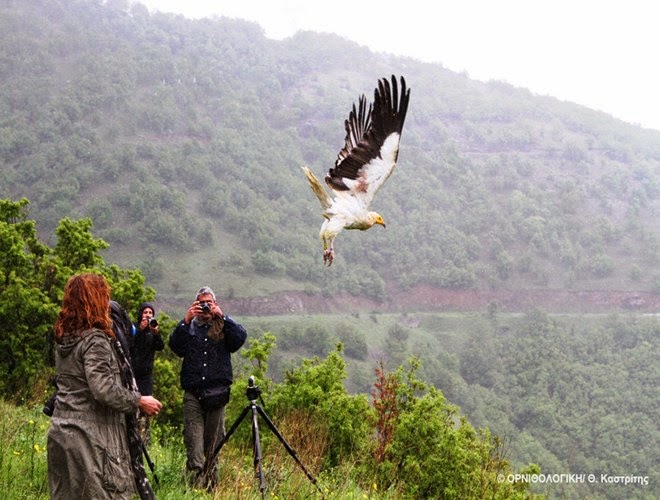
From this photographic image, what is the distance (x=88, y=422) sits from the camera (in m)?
3.17

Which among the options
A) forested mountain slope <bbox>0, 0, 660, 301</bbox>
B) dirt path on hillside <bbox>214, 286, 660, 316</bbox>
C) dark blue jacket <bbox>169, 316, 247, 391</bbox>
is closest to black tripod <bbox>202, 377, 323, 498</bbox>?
dark blue jacket <bbox>169, 316, 247, 391</bbox>

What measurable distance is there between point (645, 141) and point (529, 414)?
13368 cm

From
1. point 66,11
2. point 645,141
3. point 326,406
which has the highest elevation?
point 66,11

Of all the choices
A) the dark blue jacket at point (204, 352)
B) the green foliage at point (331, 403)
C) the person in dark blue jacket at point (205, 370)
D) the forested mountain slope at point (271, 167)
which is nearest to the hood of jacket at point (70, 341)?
the person in dark blue jacket at point (205, 370)

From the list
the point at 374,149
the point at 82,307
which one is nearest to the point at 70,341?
the point at 82,307

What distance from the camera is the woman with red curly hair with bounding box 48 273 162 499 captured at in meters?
3.12

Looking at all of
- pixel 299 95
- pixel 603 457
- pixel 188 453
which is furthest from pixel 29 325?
pixel 299 95

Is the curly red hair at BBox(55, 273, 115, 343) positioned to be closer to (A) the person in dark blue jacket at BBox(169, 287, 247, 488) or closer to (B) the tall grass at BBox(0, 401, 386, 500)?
(B) the tall grass at BBox(0, 401, 386, 500)

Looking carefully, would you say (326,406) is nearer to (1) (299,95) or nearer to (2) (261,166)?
(2) (261,166)

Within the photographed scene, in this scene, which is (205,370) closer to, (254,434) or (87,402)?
(254,434)

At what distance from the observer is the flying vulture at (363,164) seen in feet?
13.9

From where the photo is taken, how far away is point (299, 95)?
167125 millimetres

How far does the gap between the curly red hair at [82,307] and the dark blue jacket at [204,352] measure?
181 centimetres

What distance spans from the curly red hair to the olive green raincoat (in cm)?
4
